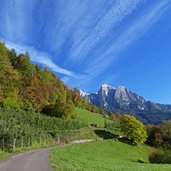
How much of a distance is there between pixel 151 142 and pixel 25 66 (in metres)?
61.7

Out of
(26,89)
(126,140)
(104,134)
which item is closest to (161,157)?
(126,140)

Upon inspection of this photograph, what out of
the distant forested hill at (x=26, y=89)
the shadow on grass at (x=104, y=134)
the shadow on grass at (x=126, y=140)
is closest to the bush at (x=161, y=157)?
the shadow on grass at (x=126, y=140)

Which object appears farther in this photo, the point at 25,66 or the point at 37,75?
the point at 37,75

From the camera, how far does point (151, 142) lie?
129375mm

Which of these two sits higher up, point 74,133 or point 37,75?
point 37,75


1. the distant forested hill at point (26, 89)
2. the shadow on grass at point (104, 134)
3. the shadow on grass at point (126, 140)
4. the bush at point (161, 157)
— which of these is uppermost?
the distant forested hill at point (26, 89)

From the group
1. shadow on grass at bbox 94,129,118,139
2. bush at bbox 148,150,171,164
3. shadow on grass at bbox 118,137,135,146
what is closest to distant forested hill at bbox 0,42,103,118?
shadow on grass at bbox 94,129,118,139

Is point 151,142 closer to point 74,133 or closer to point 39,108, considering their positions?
point 74,133

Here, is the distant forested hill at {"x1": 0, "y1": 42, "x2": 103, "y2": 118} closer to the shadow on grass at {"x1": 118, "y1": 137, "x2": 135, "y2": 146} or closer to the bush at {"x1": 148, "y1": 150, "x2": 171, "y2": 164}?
the shadow on grass at {"x1": 118, "y1": 137, "x2": 135, "y2": 146}

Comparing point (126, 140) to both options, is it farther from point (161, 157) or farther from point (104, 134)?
point (161, 157)

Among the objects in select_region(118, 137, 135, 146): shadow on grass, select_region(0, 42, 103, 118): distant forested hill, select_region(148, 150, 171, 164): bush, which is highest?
select_region(0, 42, 103, 118): distant forested hill

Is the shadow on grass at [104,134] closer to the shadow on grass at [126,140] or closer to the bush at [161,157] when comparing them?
the shadow on grass at [126,140]

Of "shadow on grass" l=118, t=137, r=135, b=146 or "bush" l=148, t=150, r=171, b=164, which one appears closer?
"bush" l=148, t=150, r=171, b=164

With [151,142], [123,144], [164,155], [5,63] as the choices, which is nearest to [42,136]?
[164,155]
